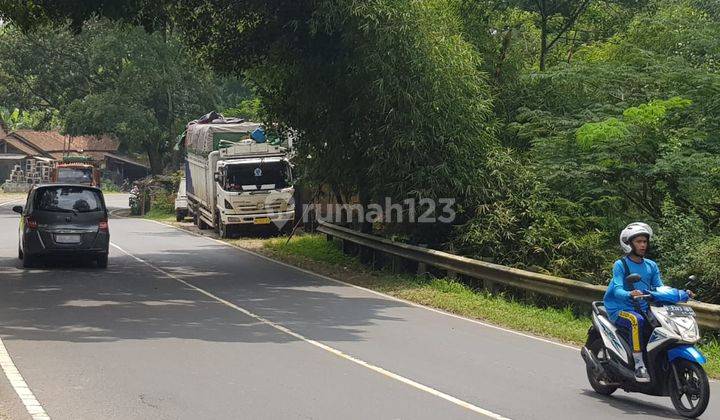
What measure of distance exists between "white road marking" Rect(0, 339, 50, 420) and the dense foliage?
35.1 ft

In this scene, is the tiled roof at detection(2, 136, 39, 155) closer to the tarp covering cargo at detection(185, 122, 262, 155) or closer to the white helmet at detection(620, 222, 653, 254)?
the tarp covering cargo at detection(185, 122, 262, 155)

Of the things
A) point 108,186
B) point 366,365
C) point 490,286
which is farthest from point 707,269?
point 108,186

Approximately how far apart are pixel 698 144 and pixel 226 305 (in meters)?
9.71

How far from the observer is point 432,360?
440 inches

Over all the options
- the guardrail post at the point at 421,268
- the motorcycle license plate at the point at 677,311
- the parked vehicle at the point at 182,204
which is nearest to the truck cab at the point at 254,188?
the parked vehicle at the point at 182,204

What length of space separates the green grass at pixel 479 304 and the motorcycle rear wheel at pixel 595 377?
7.15ft

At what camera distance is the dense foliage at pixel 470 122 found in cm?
1927

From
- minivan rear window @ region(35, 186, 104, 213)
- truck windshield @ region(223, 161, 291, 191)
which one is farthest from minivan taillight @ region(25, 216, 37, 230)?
truck windshield @ region(223, 161, 291, 191)

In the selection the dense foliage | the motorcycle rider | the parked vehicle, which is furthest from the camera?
the parked vehicle

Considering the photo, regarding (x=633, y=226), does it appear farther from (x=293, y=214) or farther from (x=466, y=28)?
(x=293, y=214)

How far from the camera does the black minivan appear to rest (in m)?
20.5

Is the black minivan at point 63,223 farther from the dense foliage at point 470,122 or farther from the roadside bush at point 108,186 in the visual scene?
the roadside bush at point 108,186

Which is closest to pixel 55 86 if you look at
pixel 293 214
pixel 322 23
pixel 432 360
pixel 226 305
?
pixel 293 214

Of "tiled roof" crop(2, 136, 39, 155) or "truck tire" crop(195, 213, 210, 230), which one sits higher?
"tiled roof" crop(2, 136, 39, 155)
